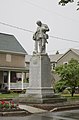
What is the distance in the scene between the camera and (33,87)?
Result: 21.7m

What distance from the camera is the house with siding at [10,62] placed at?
1868 inches

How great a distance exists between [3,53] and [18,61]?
3.62 m

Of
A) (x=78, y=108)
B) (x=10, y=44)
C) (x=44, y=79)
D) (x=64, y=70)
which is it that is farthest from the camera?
(x=10, y=44)

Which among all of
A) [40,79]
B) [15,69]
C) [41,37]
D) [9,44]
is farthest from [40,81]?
[9,44]

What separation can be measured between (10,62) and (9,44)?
12.3ft

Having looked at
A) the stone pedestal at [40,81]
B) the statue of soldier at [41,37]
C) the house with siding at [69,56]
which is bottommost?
the stone pedestal at [40,81]

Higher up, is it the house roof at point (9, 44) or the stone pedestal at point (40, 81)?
the house roof at point (9, 44)

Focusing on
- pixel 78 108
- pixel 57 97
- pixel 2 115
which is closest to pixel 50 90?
pixel 57 97

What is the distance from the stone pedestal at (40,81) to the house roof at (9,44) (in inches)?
1043

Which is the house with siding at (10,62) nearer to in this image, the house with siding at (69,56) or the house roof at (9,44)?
the house roof at (9,44)

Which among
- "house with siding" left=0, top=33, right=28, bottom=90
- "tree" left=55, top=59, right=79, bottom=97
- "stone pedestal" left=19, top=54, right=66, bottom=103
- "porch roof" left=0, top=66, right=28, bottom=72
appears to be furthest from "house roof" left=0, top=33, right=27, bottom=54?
"stone pedestal" left=19, top=54, right=66, bottom=103

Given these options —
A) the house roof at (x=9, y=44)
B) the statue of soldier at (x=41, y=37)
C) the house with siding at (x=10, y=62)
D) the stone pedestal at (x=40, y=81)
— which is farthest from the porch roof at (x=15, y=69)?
the stone pedestal at (x=40, y=81)

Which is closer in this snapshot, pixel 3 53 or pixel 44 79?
pixel 44 79

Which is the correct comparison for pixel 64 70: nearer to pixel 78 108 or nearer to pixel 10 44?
pixel 78 108
